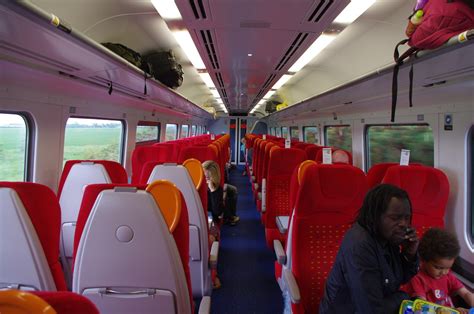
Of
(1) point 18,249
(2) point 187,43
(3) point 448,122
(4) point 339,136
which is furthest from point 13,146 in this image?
(4) point 339,136

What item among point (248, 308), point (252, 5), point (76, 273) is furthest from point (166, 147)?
point (76, 273)

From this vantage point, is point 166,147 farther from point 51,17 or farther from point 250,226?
point 51,17

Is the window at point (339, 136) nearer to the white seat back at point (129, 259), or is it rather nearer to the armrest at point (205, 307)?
the armrest at point (205, 307)

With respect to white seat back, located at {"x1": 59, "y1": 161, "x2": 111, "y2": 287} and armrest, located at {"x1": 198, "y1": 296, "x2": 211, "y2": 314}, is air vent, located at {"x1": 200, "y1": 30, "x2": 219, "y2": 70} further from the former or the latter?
armrest, located at {"x1": 198, "y1": 296, "x2": 211, "y2": 314}

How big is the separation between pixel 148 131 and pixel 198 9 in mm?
6020

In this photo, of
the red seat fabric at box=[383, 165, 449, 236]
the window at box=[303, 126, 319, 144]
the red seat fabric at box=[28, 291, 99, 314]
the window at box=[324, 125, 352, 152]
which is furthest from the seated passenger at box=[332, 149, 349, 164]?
the window at box=[303, 126, 319, 144]

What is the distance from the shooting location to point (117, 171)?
3.16m

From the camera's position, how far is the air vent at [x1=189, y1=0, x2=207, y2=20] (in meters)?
2.46

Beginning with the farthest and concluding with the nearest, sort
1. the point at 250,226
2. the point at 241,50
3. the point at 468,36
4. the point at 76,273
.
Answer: the point at 250,226 < the point at 241,50 < the point at 468,36 < the point at 76,273

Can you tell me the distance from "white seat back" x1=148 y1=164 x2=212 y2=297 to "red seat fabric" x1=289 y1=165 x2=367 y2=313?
0.84 meters

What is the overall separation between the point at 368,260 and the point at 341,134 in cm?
637

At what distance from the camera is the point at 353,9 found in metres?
2.92

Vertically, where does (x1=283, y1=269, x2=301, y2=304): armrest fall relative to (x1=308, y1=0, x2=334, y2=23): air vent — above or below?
below

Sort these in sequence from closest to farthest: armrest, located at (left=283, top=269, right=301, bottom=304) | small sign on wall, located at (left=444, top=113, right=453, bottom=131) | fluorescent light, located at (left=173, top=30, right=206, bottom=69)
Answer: armrest, located at (left=283, top=269, right=301, bottom=304), small sign on wall, located at (left=444, top=113, right=453, bottom=131), fluorescent light, located at (left=173, top=30, right=206, bottom=69)
